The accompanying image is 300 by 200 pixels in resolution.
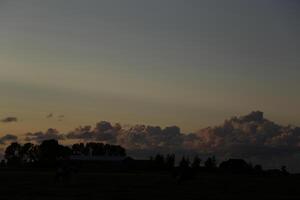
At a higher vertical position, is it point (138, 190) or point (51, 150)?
point (51, 150)

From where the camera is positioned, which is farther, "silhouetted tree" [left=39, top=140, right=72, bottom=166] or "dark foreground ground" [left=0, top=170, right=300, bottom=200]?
"silhouetted tree" [left=39, top=140, right=72, bottom=166]

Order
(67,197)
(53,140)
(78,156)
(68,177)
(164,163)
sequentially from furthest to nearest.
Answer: (78,156), (53,140), (164,163), (68,177), (67,197)

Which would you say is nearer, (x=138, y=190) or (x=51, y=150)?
(x=138, y=190)

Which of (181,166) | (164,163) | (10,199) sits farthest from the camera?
(164,163)

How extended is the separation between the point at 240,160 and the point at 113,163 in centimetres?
3687

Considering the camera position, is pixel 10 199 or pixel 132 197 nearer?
pixel 10 199

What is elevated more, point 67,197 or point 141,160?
point 141,160

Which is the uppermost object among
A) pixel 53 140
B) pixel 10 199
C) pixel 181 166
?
pixel 53 140

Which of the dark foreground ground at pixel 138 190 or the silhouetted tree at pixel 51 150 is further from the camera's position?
the silhouetted tree at pixel 51 150

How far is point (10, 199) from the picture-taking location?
3139 cm

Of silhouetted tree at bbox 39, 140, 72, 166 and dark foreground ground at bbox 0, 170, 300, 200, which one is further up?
silhouetted tree at bbox 39, 140, 72, 166

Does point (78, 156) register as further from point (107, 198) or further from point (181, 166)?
point (107, 198)

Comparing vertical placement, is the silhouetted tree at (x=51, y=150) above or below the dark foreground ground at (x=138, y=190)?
above

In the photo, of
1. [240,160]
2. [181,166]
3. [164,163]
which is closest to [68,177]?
[181,166]
